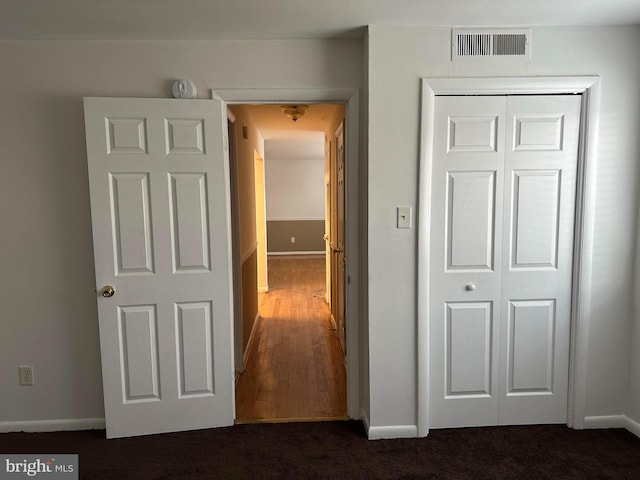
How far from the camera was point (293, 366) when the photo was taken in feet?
11.9

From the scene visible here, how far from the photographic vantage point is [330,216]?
15.7ft

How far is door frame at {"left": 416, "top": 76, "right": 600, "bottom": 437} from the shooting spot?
2.36m

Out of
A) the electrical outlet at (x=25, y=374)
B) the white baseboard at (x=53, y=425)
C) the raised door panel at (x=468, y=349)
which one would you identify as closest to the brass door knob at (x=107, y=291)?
the electrical outlet at (x=25, y=374)

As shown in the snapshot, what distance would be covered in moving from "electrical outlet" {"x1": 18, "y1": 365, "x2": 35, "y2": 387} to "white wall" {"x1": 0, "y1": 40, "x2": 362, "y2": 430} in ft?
0.10

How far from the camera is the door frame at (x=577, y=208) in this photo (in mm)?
2355

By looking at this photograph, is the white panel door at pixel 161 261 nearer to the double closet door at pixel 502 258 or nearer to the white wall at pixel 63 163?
the white wall at pixel 63 163

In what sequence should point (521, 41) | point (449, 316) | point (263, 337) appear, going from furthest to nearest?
point (263, 337), point (449, 316), point (521, 41)

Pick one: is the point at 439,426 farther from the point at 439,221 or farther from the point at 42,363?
the point at 42,363

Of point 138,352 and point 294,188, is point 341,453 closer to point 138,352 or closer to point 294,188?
point 138,352

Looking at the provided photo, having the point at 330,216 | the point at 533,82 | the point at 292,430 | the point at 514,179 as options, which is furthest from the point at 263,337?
the point at 533,82

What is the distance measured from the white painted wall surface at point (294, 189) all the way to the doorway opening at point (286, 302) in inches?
66.8

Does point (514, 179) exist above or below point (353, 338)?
above

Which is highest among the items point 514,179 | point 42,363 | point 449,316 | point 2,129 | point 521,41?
point 521,41

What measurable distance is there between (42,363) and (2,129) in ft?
4.55
